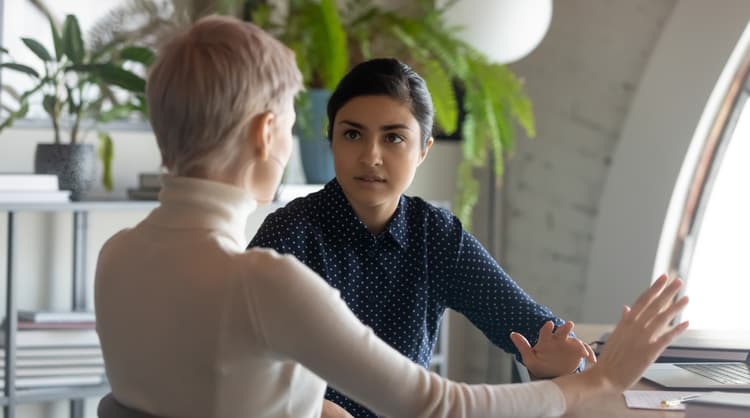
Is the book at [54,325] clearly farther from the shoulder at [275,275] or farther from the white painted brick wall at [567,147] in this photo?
the shoulder at [275,275]

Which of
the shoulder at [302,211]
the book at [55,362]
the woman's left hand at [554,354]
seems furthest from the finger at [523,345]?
the book at [55,362]

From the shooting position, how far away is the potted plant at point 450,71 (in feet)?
12.1

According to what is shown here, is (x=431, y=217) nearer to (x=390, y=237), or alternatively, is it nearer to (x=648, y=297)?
(x=390, y=237)

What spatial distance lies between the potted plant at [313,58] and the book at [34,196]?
810mm

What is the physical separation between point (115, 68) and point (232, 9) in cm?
61

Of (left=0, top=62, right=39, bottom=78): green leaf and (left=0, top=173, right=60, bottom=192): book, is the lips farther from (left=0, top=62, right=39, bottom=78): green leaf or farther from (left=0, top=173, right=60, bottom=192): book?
(left=0, top=62, right=39, bottom=78): green leaf

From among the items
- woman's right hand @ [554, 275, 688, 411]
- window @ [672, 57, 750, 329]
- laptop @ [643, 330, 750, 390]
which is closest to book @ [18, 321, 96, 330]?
laptop @ [643, 330, 750, 390]

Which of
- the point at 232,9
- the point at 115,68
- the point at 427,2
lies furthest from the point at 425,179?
the point at 115,68

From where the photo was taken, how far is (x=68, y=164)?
3.11 metres

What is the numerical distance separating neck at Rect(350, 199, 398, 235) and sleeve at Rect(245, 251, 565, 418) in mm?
819

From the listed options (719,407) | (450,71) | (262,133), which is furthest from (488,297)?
(450,71)

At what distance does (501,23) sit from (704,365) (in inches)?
73.4

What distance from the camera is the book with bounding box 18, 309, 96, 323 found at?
3055 mm

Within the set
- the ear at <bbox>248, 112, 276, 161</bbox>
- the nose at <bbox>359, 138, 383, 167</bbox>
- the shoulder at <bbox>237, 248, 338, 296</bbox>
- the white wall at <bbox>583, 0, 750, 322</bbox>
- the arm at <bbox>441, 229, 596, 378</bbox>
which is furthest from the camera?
the white wall at <bbox>583, 0, 750, 322</bbox>
